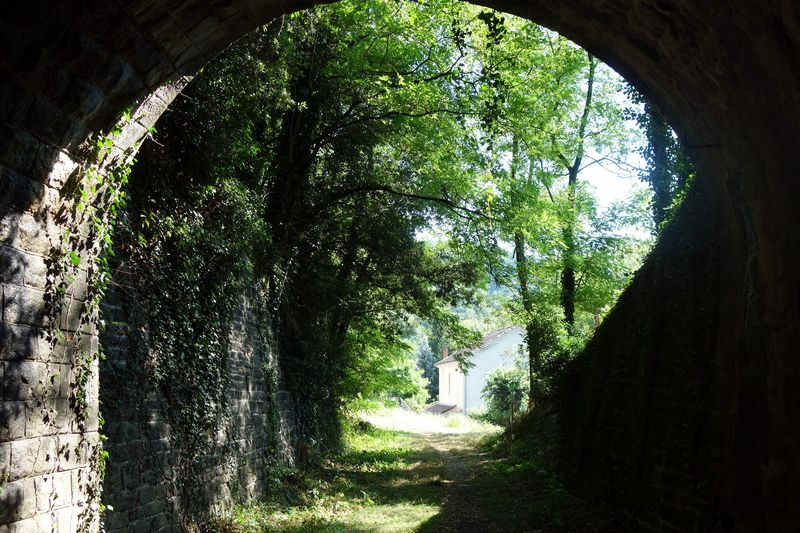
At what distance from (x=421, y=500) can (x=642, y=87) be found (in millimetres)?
8348

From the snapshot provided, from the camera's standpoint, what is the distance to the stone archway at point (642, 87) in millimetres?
2973

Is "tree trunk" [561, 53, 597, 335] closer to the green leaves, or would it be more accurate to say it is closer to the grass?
the grass

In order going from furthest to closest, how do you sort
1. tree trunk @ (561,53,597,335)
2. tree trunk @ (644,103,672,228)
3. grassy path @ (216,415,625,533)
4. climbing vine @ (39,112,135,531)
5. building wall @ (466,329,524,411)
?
building wall @ (466,329,524,411), tree trunk @ (561,53,597,335), tree trunk @ (644,103,672,228), grassy path @ (216,415,625,533), climbing vine @ (39,112,135,531)

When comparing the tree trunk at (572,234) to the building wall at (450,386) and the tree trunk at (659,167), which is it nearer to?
the tree trunk at (659,167)

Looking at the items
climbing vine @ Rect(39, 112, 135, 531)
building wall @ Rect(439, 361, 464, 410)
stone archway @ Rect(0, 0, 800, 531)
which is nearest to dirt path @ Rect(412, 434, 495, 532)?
stone archway @ Rect(0, 0, 800, 531)

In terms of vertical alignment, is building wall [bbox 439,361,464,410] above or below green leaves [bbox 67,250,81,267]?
below

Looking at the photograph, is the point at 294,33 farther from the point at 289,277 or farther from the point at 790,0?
the point at 790,0

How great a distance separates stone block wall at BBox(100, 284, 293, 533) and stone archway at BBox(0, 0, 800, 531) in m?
1.46

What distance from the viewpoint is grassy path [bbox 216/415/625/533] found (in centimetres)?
822

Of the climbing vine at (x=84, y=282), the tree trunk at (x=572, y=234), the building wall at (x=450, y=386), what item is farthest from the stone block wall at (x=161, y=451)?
the building wall at (x=450, y=386)

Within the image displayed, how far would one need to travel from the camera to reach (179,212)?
25.4 feet

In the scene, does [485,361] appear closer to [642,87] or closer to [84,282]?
[84,282]

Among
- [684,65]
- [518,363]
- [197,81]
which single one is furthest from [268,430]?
[518,363]

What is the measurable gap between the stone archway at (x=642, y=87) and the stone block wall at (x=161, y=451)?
1.46m
